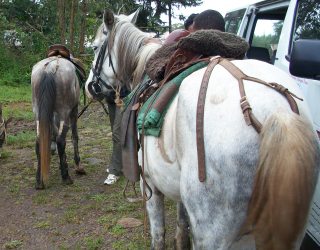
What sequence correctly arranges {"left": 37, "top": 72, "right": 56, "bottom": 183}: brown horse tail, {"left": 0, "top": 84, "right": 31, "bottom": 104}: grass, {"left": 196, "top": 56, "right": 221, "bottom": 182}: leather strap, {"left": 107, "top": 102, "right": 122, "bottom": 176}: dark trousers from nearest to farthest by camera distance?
{"left": 196, "top": 56, "right": 221, "bottom": 182}: leather strap < {"left": 37, "top": 72, "right": 56, "bottom": 183}: brown horse tail < {"left": 107, "top": 102, "right": 122, "bottom": 176}: dark trousers < {"left": 0, "top": 84, "right": 31, "bottom": 104}: grass

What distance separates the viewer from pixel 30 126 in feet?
32.1

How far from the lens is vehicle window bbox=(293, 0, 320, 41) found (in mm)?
3105

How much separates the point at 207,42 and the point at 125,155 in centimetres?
102

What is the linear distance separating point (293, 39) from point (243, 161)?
1.88m

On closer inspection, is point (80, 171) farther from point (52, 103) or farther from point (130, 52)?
point (130, 52)

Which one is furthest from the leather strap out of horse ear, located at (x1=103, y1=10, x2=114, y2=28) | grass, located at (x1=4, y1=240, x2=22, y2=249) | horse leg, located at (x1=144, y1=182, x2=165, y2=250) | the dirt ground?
grass, located at (x1=4, y1=240, x2=22, y2=249)

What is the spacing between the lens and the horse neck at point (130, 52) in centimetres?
379

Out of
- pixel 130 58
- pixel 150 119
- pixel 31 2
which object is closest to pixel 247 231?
pixel 150 119

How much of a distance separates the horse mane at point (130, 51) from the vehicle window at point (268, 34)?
57.6 inches

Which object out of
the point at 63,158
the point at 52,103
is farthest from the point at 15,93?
the point at 52,103

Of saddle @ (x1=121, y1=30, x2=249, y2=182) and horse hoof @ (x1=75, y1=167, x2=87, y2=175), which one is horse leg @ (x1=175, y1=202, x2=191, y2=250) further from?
horse hoof @ (x1=75, y1=167, x2=87, y2=175)

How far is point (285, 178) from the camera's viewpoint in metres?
1.67

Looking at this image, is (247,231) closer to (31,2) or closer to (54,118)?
(54,118)

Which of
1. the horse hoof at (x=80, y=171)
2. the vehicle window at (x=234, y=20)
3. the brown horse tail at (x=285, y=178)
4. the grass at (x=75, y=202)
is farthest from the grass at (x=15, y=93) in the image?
the brown horse tail at (x=285, y=178)
